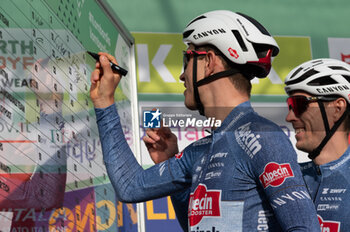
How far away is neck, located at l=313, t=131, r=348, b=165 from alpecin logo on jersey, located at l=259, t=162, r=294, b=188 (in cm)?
123

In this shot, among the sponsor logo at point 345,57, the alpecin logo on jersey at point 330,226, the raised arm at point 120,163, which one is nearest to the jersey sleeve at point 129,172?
the raised arm at point 120,163

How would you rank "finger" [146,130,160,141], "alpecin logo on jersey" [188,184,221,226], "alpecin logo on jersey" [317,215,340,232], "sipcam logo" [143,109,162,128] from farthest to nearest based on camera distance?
"alpecin logo on jersey" [317,215,340,232] < "sipcam logo" [143,109,162,128] < "finger" [146,130,160,141] < "alpecin logo on jersey" [188,184,221,226]

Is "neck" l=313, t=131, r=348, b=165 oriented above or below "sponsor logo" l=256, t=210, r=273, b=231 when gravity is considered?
above

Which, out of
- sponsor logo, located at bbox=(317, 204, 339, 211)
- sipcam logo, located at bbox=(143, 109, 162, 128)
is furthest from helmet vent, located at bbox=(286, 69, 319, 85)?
sipcam logo, located at bbox=(143, 109, 162, 128)

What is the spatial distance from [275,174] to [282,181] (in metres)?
0.03

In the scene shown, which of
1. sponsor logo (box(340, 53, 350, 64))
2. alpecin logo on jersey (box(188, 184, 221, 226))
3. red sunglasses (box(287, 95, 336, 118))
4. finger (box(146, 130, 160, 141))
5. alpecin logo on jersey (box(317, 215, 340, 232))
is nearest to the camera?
alpecin logo on jersey (box(188, 184, 221, 226))

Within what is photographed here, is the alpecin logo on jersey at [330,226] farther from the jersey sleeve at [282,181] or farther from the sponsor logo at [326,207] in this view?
the jersey sleeve at [282,181]

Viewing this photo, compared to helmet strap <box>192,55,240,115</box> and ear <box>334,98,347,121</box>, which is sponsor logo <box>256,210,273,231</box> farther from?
ear <box>334,98,347,121</box>

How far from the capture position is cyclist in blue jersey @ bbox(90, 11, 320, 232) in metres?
2.13

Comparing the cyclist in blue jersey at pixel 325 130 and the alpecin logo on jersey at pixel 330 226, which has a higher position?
the cyclist in blue jersey at pixel 325 130

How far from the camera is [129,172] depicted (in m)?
2.58

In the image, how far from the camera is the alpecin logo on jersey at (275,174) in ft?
6.89

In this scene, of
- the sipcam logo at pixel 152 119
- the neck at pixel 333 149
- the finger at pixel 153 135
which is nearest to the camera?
the finger at pixel 153 135

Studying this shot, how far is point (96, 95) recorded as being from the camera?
255cm
